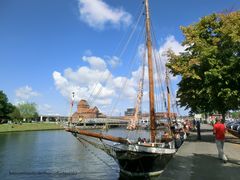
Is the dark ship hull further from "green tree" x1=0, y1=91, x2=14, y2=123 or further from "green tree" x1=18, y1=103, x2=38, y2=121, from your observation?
"green tree" x1=18, y1=103, x2=38, y2=121

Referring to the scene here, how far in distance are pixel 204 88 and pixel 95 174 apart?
10.9 m

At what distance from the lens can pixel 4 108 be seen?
131m

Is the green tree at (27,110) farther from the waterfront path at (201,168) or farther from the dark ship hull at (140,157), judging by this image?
the waterfront path at (201,168)

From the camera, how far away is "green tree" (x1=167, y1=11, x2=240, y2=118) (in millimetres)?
26500

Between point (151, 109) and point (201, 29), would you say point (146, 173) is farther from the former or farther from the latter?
point (201, 29)

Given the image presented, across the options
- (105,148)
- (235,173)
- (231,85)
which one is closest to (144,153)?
(105,148)

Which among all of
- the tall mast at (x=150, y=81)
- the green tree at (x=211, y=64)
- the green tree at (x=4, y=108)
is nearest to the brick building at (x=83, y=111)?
the tall mast at (x=150, y=81)

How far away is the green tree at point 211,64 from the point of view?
86.9 ft

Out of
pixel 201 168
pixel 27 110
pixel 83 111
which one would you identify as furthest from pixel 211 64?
pixel 27 110

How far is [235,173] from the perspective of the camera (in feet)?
43.1

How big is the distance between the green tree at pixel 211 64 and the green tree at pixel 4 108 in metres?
105

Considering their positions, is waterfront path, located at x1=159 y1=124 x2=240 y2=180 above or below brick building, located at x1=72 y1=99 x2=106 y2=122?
below

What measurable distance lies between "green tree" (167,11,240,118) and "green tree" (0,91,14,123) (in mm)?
105143

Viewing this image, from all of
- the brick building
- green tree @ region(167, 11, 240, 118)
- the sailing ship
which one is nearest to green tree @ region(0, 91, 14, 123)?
the brick building
